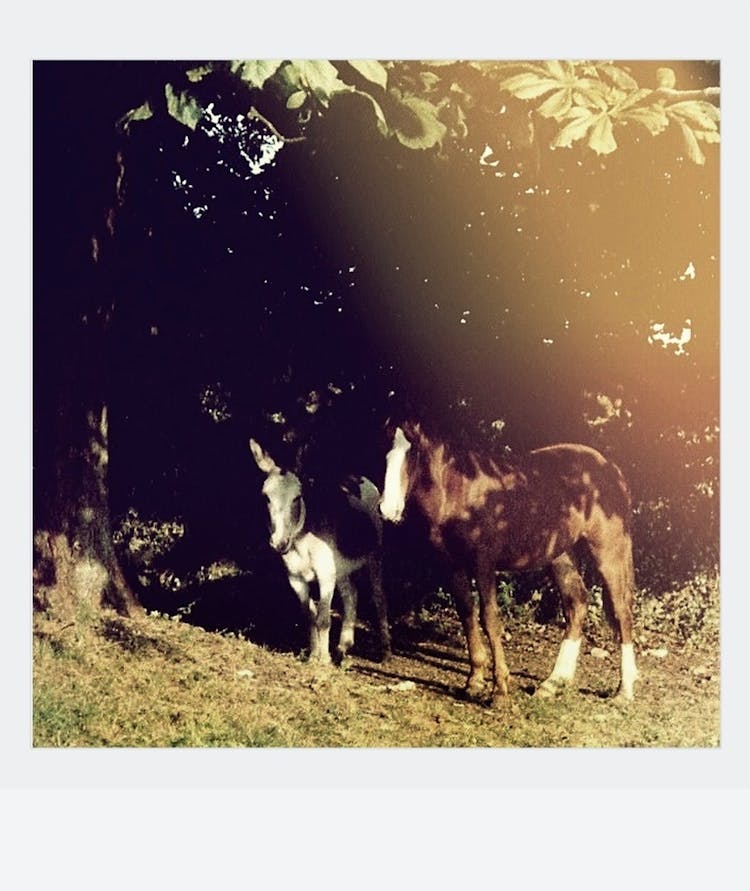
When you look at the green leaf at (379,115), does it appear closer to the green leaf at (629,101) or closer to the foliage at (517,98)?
the foliage at (517,98)

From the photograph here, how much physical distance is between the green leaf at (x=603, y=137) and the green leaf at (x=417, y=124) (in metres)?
0.83

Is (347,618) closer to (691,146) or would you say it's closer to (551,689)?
(551,689)

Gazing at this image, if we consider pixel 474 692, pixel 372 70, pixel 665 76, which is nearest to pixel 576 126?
pixel 665 76

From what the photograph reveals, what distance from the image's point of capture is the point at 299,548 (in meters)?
6.96

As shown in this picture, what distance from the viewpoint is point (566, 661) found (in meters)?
6.92

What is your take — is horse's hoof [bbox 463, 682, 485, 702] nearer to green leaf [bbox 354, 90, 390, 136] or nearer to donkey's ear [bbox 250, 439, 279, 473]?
donkey's ear [bbox 250, 439, 279, 473]

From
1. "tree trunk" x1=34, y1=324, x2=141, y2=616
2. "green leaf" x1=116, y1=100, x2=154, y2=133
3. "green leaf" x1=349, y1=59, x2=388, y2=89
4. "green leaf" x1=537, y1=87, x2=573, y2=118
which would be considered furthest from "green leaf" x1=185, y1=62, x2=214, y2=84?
"green leaf" x1=537, y1=87, x2=573, y2=118

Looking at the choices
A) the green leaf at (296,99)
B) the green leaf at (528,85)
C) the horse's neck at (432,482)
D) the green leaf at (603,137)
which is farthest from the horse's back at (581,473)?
the green leaf at (296,99)

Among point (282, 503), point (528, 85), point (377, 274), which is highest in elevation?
point (528, 85)

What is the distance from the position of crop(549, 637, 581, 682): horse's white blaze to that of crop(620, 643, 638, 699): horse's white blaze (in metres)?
0.27

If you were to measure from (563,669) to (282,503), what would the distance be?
1.90 m

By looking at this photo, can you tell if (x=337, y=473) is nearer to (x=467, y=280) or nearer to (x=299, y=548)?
(x=299, y=548)

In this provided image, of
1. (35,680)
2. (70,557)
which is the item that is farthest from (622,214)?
(35,680)

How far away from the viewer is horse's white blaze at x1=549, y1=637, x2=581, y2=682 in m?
6.89
